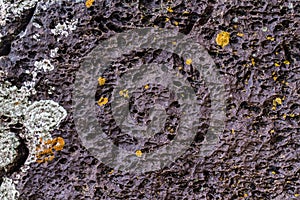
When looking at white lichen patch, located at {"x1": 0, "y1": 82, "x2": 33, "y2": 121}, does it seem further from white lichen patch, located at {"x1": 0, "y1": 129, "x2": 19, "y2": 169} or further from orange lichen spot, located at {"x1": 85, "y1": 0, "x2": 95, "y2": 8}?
orange lichen spot, located at {"x1": 85, "y1": 0, "x2": 95, "y2": 8}

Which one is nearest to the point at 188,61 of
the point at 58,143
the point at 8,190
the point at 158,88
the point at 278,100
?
the point at 158,88

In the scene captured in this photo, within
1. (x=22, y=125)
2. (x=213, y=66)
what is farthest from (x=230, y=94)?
(x=22, y=125)

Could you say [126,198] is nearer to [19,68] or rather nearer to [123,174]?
[123,174]

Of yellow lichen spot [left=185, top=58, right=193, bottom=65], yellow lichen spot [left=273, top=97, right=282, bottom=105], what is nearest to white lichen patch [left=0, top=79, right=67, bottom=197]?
yellow lichen spot [left=185, top=58, right=193, bottom=65]

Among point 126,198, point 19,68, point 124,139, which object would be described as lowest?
point 126,198

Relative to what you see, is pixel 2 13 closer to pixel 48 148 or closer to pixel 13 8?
pixel 13 8
